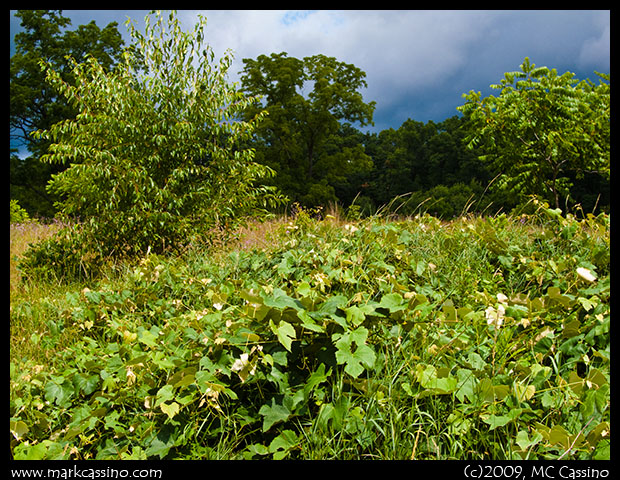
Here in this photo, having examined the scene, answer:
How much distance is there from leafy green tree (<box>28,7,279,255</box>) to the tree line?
0.06 m

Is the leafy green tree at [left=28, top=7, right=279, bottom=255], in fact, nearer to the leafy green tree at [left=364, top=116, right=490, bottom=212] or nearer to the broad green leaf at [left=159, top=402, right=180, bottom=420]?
the broad green leaf at [left=159, top=402, right=180, bottom=420]

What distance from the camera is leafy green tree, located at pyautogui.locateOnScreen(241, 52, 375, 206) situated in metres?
20.2

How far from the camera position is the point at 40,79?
1948cm

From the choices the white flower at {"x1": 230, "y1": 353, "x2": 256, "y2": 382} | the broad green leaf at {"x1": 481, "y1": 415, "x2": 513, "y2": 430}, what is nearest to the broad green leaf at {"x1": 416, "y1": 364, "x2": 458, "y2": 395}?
the broad green leaf at {"x1": 481, "y1": 415, "x2": 513, "y2": 430}

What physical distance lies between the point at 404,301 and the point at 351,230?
1.29m

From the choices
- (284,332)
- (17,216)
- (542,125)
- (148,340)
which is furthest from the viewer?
(542,125)

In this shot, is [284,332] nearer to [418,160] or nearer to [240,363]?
[240,363]

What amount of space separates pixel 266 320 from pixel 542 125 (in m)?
13.9

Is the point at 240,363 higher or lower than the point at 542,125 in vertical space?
lower

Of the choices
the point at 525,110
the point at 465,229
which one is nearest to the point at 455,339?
the point at 465,229

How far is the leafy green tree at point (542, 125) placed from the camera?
1287 cm

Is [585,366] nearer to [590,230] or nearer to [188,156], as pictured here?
[590,230]

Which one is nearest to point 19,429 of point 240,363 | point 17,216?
point 240,363

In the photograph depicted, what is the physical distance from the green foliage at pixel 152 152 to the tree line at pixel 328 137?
0.06 meters
